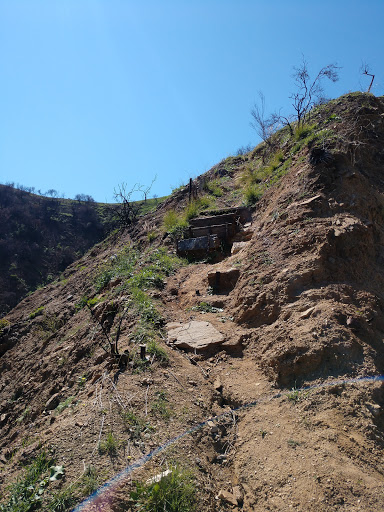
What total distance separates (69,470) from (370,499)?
1.95 m

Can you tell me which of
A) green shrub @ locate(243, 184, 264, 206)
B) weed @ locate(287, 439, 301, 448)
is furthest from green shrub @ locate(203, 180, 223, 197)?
weed @ locate(287, 439, 301, 448)

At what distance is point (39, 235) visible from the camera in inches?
983

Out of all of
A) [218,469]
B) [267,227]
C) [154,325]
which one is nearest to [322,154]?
[267,227]

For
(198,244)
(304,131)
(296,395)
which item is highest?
(304,131)

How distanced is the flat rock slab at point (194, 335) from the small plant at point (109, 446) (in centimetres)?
152

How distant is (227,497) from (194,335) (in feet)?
6.40

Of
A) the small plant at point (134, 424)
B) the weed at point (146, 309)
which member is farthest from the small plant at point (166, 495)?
the weed at point (146, 309)

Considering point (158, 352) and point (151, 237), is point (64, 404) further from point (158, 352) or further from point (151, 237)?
point (151, 237)

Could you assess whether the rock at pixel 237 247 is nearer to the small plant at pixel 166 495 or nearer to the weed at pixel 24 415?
the weed at pixel 24 415

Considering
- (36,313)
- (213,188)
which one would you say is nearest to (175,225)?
(213,188)

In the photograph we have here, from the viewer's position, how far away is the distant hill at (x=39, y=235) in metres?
21.3

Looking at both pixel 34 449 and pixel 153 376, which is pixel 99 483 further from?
pixel 153 376

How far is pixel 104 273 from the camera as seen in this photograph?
739 centimetres

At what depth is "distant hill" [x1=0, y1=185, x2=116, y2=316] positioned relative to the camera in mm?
21312
